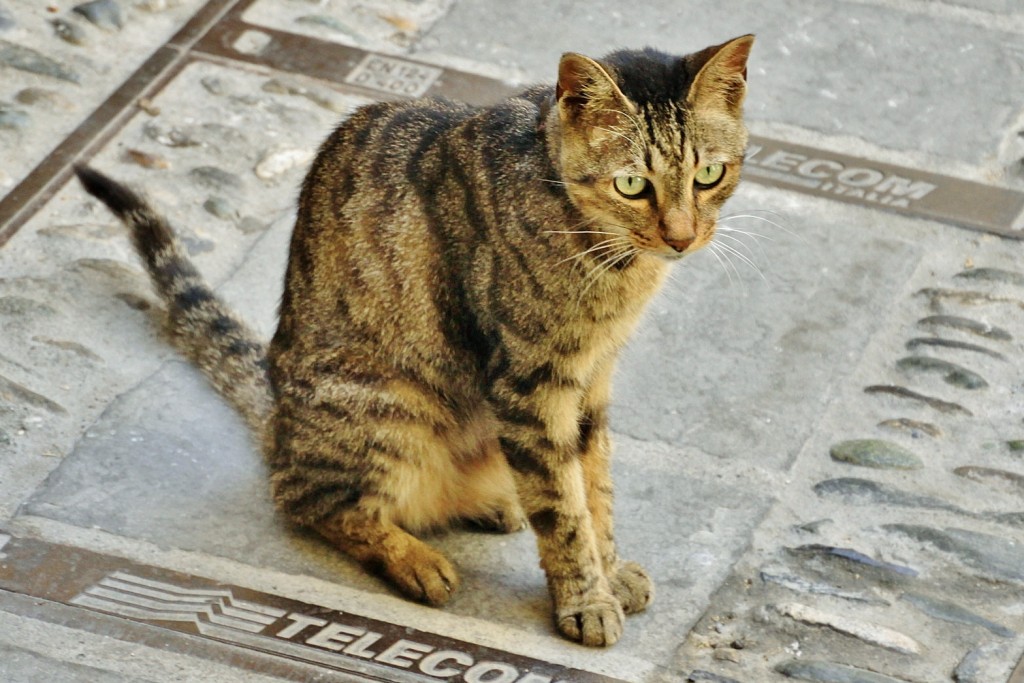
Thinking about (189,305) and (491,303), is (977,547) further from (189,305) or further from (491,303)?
(189,305)

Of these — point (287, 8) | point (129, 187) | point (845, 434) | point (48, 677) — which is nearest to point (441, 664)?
point (48, 677)

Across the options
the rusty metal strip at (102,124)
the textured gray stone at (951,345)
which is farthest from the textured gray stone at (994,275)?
the rusty metal strip at (102,124)

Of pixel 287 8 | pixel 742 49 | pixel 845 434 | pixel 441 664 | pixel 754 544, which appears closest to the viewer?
pixel 742 49

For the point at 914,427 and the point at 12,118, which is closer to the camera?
the point at 914,427

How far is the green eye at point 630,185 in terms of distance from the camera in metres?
3.39

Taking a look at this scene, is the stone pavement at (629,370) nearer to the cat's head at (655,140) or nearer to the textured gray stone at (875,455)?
the textured gray stone at (875,455)

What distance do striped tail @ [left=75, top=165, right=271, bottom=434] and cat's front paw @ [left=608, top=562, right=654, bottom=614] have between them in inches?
47.2

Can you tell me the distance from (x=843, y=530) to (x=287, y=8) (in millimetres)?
3163

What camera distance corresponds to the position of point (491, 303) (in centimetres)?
360

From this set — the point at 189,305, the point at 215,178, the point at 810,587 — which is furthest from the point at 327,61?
the point at 810,587

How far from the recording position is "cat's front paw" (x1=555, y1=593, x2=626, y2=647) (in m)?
3.68

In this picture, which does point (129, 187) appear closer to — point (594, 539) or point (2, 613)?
point (2, 613)

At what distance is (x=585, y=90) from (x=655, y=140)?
7.5 inches

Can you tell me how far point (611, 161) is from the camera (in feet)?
11.1
